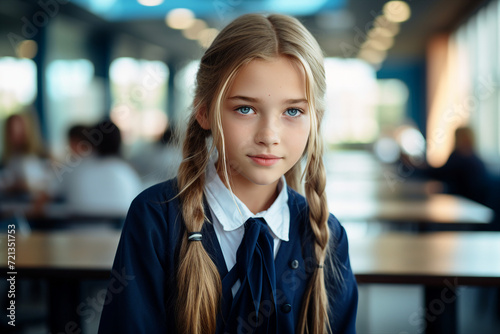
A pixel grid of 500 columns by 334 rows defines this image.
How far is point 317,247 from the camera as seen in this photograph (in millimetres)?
1121

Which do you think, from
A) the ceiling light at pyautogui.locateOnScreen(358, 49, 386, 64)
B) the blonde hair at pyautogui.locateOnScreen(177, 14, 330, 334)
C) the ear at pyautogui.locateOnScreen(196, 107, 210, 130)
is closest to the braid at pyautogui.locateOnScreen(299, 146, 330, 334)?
the blonde hair at pyautogui.locateOnScreen(177, 14, 330, 334)

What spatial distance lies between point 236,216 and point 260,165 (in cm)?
14

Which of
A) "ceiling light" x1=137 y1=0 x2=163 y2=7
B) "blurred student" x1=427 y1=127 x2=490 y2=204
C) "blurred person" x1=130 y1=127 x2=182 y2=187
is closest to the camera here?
"blurred student" x1=427 y1=127 x2=490 y2=204

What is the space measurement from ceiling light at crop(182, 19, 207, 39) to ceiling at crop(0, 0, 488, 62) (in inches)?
5.4

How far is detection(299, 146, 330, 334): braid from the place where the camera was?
1.09 metres

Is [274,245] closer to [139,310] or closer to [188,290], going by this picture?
[188,290]

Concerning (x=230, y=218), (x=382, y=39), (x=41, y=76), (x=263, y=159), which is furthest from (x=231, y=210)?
(x=382, y=39)

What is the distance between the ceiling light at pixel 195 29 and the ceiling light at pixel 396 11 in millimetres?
3023

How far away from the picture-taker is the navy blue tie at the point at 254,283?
104 cm

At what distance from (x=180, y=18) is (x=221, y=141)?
7956 millimetres

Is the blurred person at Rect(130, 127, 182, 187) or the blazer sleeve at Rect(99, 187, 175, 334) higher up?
the blurred person at Rect(130, 127, 182, 187)

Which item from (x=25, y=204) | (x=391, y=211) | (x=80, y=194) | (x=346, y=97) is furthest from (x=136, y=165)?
(x=346, y=97)

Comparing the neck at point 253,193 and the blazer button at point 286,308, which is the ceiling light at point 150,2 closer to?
the neck at point 253,193

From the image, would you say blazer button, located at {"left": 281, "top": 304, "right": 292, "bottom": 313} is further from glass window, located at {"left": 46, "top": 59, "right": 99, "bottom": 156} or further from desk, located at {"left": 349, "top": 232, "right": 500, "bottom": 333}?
glass window, located at {"left": 46, "top": 59, "right": 99, "bottom": 156}
